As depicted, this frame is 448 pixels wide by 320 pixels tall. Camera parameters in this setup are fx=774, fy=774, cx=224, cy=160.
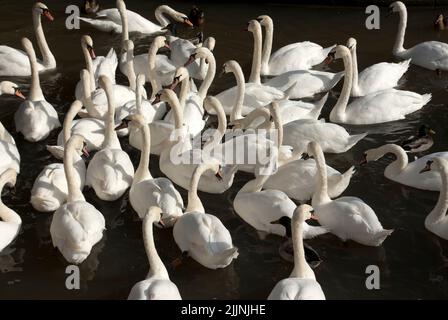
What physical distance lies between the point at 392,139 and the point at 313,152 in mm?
2333

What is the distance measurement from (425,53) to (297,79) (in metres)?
2.48

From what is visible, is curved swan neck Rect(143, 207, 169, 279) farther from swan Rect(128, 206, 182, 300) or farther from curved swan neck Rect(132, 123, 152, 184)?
curved swan neck Rect(132, 123, 152, 184)

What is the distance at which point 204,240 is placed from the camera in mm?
7754

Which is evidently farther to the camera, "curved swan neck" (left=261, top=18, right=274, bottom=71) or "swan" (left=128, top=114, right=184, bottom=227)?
"curved swan neck" (left=261, top=18, right=274, bottom=71)

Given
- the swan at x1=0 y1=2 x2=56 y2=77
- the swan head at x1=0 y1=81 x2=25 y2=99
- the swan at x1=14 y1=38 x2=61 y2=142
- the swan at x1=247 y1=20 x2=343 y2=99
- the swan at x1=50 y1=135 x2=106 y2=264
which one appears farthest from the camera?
the swan at x1=0 y1=2 x2=56 y2=77

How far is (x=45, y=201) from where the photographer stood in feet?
28.6

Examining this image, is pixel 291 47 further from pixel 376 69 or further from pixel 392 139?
pixel 392 139

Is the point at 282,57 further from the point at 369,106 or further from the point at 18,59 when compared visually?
the point at 18,59

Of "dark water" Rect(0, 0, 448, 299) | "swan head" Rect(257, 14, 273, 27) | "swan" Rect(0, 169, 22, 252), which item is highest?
"swan head" Rect(257, 14, 273, 27)

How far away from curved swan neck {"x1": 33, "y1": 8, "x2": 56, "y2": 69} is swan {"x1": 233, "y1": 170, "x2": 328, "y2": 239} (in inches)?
205

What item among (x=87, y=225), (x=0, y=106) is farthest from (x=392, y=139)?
(x=0, y=106)

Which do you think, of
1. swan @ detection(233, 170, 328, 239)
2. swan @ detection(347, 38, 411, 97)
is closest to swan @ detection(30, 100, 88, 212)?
swan @ detection(233, 170, 328, 239)

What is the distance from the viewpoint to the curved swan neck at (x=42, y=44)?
1242 cm

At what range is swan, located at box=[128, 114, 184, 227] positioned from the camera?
→ 8391 millimetres
